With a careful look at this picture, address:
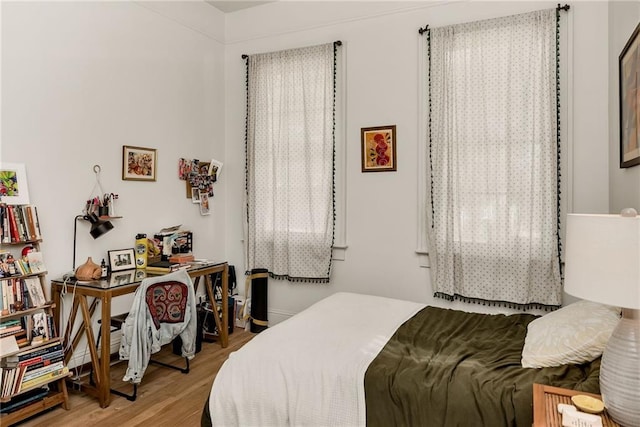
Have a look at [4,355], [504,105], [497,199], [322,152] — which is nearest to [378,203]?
[322,152]

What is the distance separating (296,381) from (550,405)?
970 millimetres

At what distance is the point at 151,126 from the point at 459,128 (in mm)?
2593

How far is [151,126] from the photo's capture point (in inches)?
142

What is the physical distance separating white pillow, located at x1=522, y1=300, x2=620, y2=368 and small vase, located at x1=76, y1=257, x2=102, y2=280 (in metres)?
2.67

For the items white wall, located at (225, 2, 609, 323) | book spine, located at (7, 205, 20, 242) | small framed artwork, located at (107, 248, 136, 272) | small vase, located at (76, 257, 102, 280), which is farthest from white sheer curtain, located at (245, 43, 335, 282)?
book spine, located at (7, 205, 20, 242)

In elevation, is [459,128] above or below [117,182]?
above

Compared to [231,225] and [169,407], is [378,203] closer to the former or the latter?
[231,225]

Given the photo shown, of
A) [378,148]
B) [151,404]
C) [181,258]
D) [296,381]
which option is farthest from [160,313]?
[378,148]

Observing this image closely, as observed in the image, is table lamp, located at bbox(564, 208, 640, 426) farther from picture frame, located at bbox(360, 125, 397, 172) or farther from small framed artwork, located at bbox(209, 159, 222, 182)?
small framed artwork, located at bbox(209, 159, 222, 182)

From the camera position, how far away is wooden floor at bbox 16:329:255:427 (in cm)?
243

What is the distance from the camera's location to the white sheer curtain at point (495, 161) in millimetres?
2992

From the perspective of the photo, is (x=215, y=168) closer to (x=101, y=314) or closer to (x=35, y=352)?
(x=101, y=314)

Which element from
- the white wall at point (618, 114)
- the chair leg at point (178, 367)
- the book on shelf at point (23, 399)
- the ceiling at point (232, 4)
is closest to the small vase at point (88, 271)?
the book on shelf at point (23, 399)

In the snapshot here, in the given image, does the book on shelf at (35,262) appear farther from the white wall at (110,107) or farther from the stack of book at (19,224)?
the white wall at (110,107)
